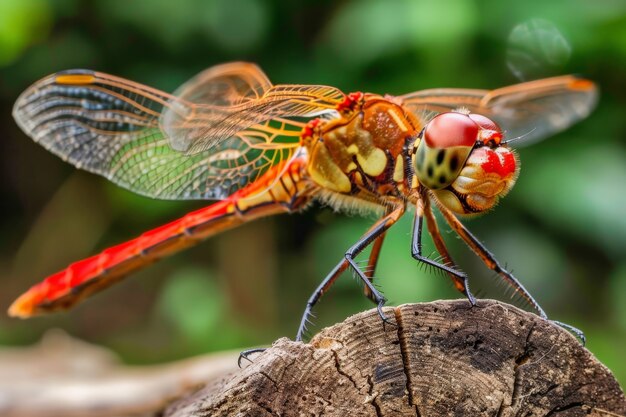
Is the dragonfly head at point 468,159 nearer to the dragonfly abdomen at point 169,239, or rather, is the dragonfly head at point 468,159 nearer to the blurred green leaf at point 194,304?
the dragonfly abdomen at point 169,239

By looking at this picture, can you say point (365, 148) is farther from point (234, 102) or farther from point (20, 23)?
point (20, 23)

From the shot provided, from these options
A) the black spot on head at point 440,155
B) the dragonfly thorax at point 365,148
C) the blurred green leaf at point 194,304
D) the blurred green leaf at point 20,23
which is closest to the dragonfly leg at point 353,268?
the dragonfly thorax at point 365,148

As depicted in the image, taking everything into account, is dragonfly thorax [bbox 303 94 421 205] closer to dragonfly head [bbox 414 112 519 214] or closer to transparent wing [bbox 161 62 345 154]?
transparent wing [bbox 161 62 345 154]

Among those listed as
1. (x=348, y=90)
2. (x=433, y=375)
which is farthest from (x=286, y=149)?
(x=348, y=90)

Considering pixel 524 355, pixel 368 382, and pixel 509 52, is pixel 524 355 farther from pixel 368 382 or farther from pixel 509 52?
pixel 509 52

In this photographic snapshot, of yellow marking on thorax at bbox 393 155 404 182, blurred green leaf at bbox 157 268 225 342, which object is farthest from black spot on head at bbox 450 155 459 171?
blurred green leaf at bbox 157 268 225 342

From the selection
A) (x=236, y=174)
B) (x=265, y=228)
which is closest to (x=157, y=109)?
(x=236, y=174)
